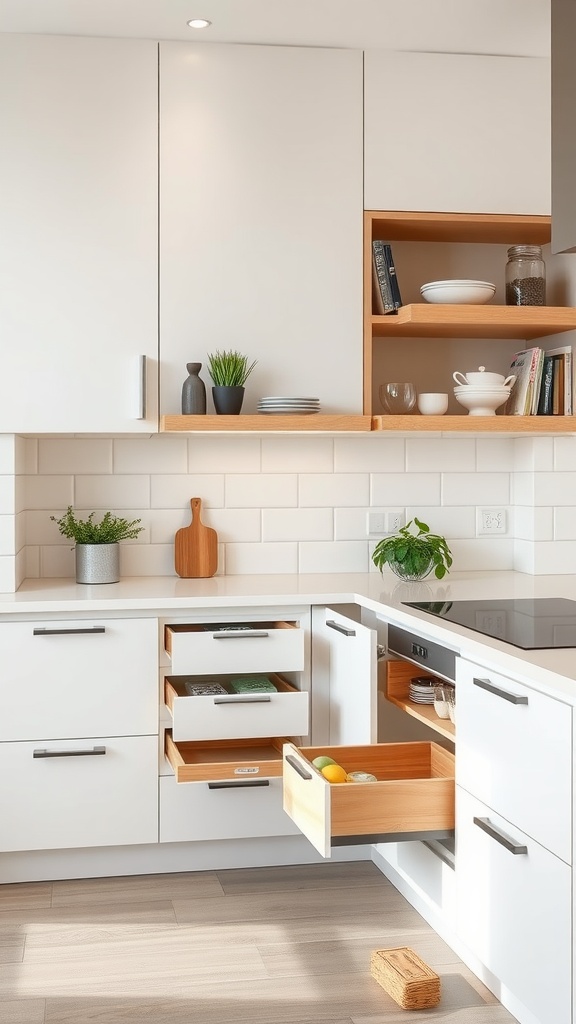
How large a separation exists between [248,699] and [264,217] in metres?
1.39

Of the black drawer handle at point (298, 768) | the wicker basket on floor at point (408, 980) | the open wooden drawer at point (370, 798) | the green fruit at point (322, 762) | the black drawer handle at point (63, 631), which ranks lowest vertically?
the wicker basket on floor at point (408, 980)

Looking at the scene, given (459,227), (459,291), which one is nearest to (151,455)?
(459,291)

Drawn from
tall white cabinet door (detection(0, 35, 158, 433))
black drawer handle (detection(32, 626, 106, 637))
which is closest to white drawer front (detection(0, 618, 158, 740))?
black drawer handle (detection(32, 626, 106, 637))

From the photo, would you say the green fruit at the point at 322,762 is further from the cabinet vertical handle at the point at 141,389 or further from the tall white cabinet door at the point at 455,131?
the tall white cabinet door at the point at 455,131

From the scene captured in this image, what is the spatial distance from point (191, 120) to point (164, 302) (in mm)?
532

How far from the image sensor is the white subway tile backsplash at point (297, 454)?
11.7 feet

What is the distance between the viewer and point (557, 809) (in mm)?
1857

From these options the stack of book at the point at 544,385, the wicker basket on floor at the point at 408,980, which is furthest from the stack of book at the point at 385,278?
the wicker basket on floor at the point at 408,980

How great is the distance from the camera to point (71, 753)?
2969 millimetres

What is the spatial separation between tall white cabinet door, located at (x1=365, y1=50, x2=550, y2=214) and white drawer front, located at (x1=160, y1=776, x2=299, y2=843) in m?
1.74

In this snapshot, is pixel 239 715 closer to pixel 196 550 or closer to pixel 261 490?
pixel 196 550

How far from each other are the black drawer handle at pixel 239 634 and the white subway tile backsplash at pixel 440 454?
0.94 m

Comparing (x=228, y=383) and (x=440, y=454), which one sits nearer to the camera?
(x=228, y=383)

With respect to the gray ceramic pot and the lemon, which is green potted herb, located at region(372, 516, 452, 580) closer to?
the gray ceramic pot
